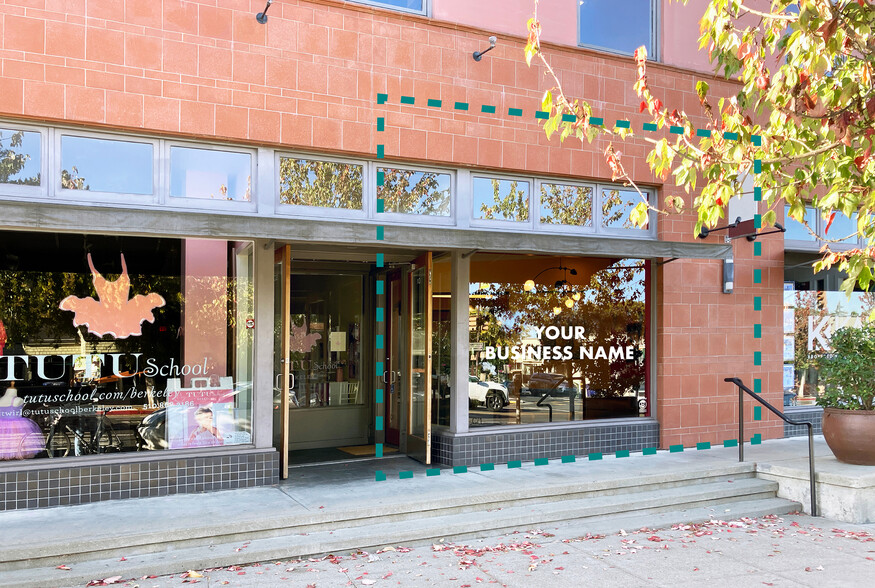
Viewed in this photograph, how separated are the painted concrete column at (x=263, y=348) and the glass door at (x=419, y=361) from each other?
185cm

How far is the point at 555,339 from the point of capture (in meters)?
9.44

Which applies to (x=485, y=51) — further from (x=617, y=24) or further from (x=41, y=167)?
(x=41, y=167)

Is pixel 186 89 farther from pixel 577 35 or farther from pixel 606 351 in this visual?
pixel 606 351

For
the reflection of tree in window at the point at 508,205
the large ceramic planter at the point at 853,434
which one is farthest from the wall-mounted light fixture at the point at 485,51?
the large ceramic planter at the point at 853,434

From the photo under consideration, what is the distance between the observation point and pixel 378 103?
8.04m

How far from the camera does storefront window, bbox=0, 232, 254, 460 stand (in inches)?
263

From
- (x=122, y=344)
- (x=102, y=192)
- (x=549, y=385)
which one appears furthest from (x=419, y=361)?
(x=102, y=192)

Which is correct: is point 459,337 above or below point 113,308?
below

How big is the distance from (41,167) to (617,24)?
706cm

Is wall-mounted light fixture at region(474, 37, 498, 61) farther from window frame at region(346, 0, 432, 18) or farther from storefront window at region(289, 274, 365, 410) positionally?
storefront window at region(289, 274, 365, 410)

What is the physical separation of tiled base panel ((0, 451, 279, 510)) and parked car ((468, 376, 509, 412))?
250 centimetres

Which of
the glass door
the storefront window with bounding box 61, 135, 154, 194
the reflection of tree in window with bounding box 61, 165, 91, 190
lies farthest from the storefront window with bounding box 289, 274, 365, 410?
the reflection of tree in window with bounding box 61, 165, 91, 190

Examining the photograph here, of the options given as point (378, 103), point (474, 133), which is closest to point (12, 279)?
point (378, 103)

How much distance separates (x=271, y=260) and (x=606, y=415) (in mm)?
4752
